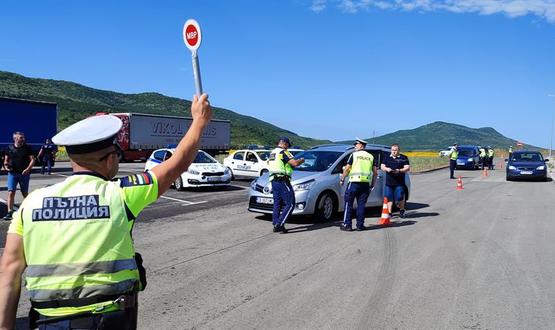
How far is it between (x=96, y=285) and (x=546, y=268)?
6755 mm

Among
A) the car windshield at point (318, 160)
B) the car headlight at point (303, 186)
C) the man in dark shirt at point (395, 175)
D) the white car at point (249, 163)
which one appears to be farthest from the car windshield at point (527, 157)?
the car headlight at point (303, 186)

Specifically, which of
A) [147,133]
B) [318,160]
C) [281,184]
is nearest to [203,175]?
[318,160]

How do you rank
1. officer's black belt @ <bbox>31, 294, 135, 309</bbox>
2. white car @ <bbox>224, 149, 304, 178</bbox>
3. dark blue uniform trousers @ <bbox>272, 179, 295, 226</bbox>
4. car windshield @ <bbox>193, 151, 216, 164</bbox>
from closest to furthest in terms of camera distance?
officer's black belt @ <bbox>31, 294, 135, 309</bbox>, dark blue uniform trousers @ <bbox>272, 179, 295, 226</bbox>, car windshield @ <bbox>193, 151, 216, 164</bbox>, white car @ <bbox>224, 149, 304, 178</bbox>

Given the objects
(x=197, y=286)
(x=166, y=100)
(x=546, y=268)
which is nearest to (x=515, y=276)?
(x=546, y=268)

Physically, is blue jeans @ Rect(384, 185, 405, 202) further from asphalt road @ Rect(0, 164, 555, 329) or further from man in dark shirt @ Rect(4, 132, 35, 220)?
man in dark shirt @ Rect(4, 132, 35, 220)

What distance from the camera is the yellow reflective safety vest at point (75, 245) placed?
206cm

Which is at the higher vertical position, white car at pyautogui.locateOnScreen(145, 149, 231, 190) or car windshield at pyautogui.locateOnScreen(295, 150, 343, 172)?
car windshield at pyautogui.locateOnScreen(295, 150, 343, 172)

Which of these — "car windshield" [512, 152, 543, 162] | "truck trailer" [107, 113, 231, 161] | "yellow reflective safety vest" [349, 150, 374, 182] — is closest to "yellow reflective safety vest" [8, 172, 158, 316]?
"yellow reflective safety vest" [349, 150, 374, 182]

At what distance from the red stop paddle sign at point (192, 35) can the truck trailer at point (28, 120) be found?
75.5ft

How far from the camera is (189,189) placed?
18531 mm

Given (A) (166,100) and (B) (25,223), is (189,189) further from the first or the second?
(A) (166,100)

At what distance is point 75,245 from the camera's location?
208 cm

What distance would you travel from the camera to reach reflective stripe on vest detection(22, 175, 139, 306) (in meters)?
2.06

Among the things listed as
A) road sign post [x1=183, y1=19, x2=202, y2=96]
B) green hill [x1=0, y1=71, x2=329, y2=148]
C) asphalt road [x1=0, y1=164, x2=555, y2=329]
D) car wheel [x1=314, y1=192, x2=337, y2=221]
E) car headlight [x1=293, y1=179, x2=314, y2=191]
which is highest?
green hill [x1=0, y1=71, x2=329, y2=148]
